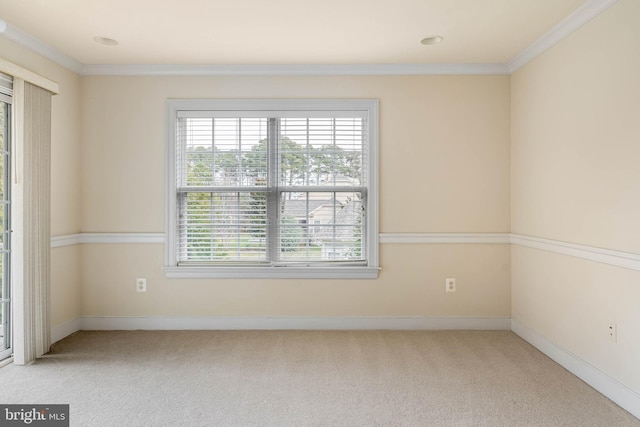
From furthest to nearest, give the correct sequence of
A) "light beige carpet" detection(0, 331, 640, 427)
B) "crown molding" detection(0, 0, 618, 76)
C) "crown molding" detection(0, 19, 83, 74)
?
"crown molding" detection(0, 0, 618, 76) < "crown molding" detection(0, 19, 83, 74) < "light beige carpet" detection(0, 331, 640, 427)

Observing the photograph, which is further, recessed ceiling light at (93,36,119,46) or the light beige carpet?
recessed ceiling light at (93,36,119,46)

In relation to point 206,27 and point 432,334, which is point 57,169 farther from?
point 432,334

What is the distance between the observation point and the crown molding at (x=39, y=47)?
288 cm

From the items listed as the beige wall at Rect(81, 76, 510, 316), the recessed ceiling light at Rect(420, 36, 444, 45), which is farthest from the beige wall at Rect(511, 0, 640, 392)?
the recessed ceiling light at Rect(420, 36, 444, 45)

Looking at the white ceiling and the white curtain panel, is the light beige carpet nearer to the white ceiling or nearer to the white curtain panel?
the white curtain panel

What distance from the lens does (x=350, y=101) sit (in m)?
3.76

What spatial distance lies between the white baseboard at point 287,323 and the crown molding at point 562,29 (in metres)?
2.43

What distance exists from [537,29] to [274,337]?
3342mm

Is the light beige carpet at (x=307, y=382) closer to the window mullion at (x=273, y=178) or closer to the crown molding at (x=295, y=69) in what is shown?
the window mullion at (x=273, y=178)

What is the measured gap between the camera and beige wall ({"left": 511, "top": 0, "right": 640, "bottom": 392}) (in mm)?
2352

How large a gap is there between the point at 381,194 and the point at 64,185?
2.96 m

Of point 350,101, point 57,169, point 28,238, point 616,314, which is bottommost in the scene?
point 616,314

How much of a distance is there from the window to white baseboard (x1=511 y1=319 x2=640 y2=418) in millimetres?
1509

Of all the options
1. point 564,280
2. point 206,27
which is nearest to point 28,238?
point 206,27
